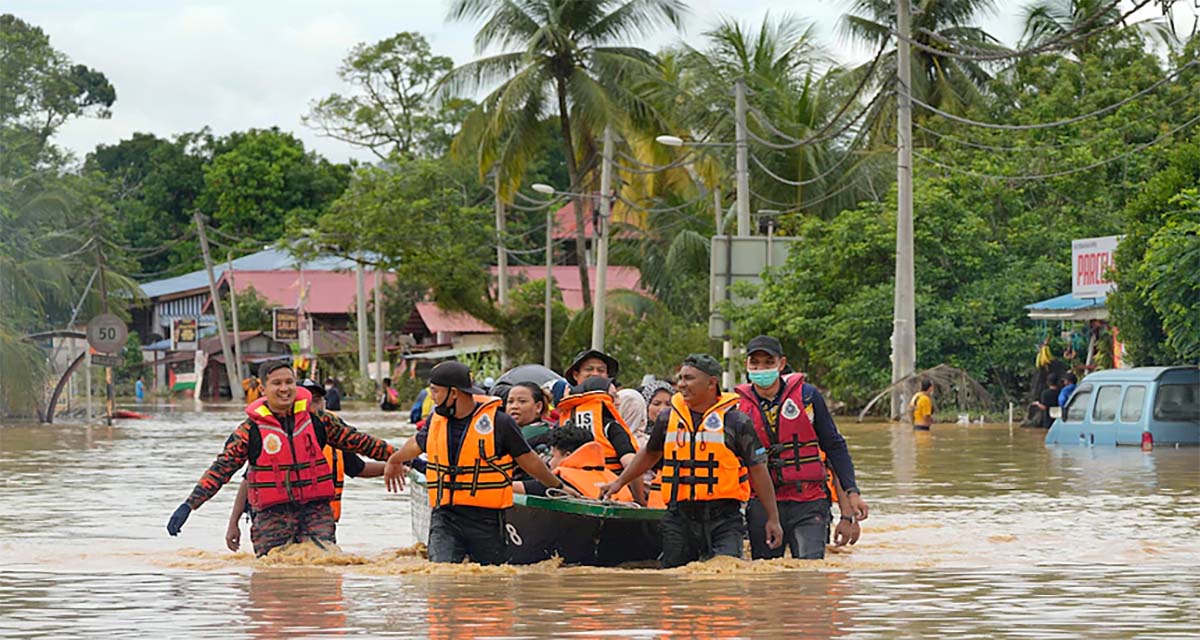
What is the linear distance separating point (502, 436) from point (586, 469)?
5.61 ft

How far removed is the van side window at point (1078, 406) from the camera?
1278 inches

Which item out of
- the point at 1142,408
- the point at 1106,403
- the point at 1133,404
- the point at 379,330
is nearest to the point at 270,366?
the point at 1142,408

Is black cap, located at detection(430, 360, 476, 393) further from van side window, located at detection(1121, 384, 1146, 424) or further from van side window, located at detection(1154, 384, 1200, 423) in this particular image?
Result: van side window, located at detection(1121, 384, 1146, 424)

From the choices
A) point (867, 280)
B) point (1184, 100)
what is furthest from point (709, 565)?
point (1184, 100)

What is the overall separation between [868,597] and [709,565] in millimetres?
1057

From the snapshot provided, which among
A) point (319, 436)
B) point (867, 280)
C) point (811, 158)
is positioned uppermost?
point (811, 158)

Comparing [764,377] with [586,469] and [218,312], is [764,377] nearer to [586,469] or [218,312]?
[586,469]

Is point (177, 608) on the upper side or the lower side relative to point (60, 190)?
lower

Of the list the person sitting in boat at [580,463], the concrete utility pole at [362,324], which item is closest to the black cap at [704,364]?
the person sitting in boat at [580,463]

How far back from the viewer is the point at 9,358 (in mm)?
47938

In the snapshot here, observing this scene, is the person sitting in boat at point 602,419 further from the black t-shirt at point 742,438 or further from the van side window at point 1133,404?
Answer: the van side window at point 1133,404

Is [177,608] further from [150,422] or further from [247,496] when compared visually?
[150,422]

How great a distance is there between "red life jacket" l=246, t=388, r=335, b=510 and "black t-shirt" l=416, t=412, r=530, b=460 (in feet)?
3.34

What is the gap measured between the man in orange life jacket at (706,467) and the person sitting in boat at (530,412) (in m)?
1.76
